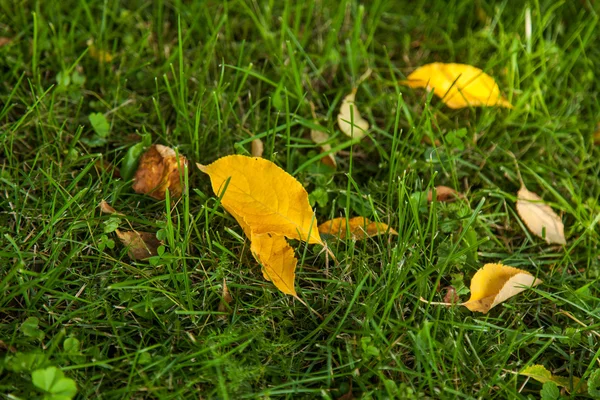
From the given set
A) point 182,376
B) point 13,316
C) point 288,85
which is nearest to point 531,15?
point 288,85

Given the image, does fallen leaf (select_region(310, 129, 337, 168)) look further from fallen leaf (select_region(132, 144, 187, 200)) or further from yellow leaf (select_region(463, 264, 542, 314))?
yellow leaf (select_region(463, 264, 542, 314))

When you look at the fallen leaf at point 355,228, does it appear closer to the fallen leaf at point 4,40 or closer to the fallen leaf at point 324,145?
the fallen leaf at point 324,145

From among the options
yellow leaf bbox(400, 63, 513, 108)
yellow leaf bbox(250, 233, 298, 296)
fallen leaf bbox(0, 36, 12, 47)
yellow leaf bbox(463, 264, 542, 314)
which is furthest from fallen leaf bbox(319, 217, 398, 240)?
fallen leaf bbox(0, 36, 12, 47)

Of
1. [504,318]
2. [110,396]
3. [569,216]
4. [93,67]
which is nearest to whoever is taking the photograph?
[110,396]

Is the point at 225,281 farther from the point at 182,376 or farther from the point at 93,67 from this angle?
the point at 93,67

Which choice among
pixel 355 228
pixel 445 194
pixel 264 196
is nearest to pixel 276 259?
pixel 264 196

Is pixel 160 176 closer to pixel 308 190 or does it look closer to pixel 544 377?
pixel 308 190
